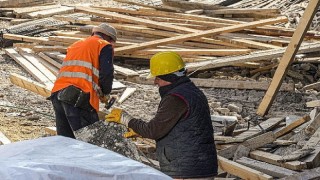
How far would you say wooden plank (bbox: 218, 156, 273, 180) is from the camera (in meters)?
7.59

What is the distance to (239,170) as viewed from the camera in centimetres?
781

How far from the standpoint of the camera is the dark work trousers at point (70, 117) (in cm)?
834

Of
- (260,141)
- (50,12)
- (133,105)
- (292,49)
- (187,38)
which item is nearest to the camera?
(260,141)

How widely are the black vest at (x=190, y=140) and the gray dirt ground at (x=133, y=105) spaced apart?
4.30 metres

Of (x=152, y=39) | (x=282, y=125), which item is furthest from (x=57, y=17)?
(x=282, y=125)

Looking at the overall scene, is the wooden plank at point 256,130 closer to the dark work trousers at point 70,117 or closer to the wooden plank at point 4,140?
the dark work trousers at point 70,117

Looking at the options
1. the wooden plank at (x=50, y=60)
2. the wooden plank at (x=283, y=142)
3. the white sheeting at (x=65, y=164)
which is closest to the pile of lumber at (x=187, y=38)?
the wooden plank at (x=50, y=60)

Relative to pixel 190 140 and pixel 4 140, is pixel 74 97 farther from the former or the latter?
pixel 190 140

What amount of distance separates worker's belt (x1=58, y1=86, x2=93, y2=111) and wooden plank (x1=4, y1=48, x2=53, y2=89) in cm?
352

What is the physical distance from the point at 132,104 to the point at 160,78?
570 centimetres

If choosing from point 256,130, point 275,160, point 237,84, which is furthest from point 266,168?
point 237,84

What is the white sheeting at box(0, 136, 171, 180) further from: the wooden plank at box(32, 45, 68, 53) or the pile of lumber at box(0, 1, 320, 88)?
the wooden plank at box(32, 45, 68, 53)

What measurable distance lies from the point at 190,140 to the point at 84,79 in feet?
7.84

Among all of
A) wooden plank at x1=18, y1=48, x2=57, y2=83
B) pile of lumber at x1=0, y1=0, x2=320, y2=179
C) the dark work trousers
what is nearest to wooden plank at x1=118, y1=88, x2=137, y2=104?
A: pile of lumber at x1=0, y1=0, x2=320, y2=179
